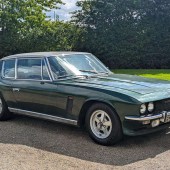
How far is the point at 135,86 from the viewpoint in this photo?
5.80m

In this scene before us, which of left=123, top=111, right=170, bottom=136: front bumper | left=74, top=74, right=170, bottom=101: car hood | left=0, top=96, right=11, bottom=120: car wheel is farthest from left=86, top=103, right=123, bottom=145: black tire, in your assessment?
left=0, top=96, right=11, bottom=120: car wheel

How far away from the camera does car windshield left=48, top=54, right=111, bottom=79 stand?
6.50 m

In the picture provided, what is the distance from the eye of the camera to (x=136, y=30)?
20.6 meters

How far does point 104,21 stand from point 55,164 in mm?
16855

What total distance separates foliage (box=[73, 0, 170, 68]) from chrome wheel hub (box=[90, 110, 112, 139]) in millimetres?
14884

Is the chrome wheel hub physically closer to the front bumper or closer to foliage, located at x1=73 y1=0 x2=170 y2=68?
the front bumper

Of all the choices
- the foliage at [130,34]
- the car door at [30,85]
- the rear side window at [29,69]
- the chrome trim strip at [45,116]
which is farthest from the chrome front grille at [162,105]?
the foliage at [130,34]

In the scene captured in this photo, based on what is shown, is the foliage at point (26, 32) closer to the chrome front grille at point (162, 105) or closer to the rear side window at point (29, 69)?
the rear side window at point (29, 69)

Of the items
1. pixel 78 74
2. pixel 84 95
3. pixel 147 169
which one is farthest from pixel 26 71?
pixel 147 169

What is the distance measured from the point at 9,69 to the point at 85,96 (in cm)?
246

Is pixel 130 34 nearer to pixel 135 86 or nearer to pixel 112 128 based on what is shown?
pixel 135 86

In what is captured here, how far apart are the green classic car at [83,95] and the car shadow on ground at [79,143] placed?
241 mm

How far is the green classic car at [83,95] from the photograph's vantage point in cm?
534

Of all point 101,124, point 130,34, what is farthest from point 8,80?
point 130,34
